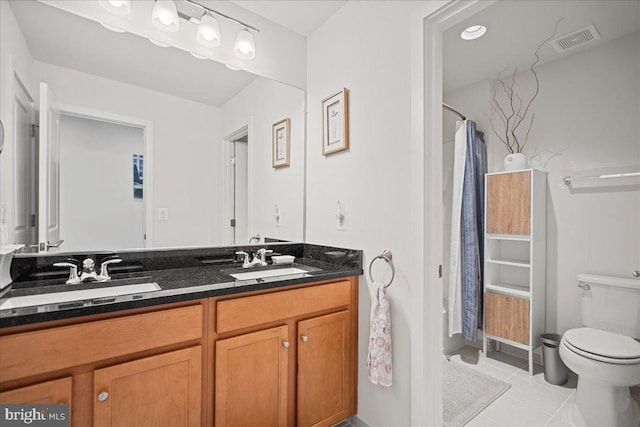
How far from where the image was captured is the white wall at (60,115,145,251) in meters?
1.50

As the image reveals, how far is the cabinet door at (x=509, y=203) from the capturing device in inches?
94.7

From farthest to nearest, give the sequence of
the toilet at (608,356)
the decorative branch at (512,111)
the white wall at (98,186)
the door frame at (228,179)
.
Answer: the decorative branch at (512,111) → the door frame at (228,179) → the toilet at (608,356) → the white wall at (98,186)

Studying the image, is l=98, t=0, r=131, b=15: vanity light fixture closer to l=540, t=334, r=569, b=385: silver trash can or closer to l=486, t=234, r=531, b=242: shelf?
l=486, t=234, r=531, b=242: shelf

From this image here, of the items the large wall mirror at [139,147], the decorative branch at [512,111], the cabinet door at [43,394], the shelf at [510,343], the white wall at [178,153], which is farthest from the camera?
the decorative branch at [512,111]

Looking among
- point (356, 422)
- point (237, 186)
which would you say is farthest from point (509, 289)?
point (237, 186)

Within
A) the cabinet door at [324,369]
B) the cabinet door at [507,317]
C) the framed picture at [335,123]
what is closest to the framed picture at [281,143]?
the framed picture at [335,123]

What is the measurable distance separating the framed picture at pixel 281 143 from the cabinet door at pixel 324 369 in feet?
3.50

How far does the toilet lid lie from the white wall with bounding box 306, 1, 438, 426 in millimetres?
1155

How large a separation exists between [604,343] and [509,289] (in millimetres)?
713

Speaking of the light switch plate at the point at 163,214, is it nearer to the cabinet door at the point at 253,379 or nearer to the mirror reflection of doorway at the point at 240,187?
the mirror reflection of doorway at the point at 240,187

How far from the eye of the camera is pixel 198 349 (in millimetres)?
1244

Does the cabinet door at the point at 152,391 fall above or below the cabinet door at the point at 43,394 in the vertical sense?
below

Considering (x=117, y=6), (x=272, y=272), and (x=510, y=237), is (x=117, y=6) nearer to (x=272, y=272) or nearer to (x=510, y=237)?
(x=272, y=272)

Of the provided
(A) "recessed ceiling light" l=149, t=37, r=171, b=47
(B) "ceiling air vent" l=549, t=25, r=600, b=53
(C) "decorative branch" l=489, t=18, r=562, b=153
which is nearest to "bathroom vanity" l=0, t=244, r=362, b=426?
(A) "recessed ceiling light" l=149, t=37, r=171, b=47
